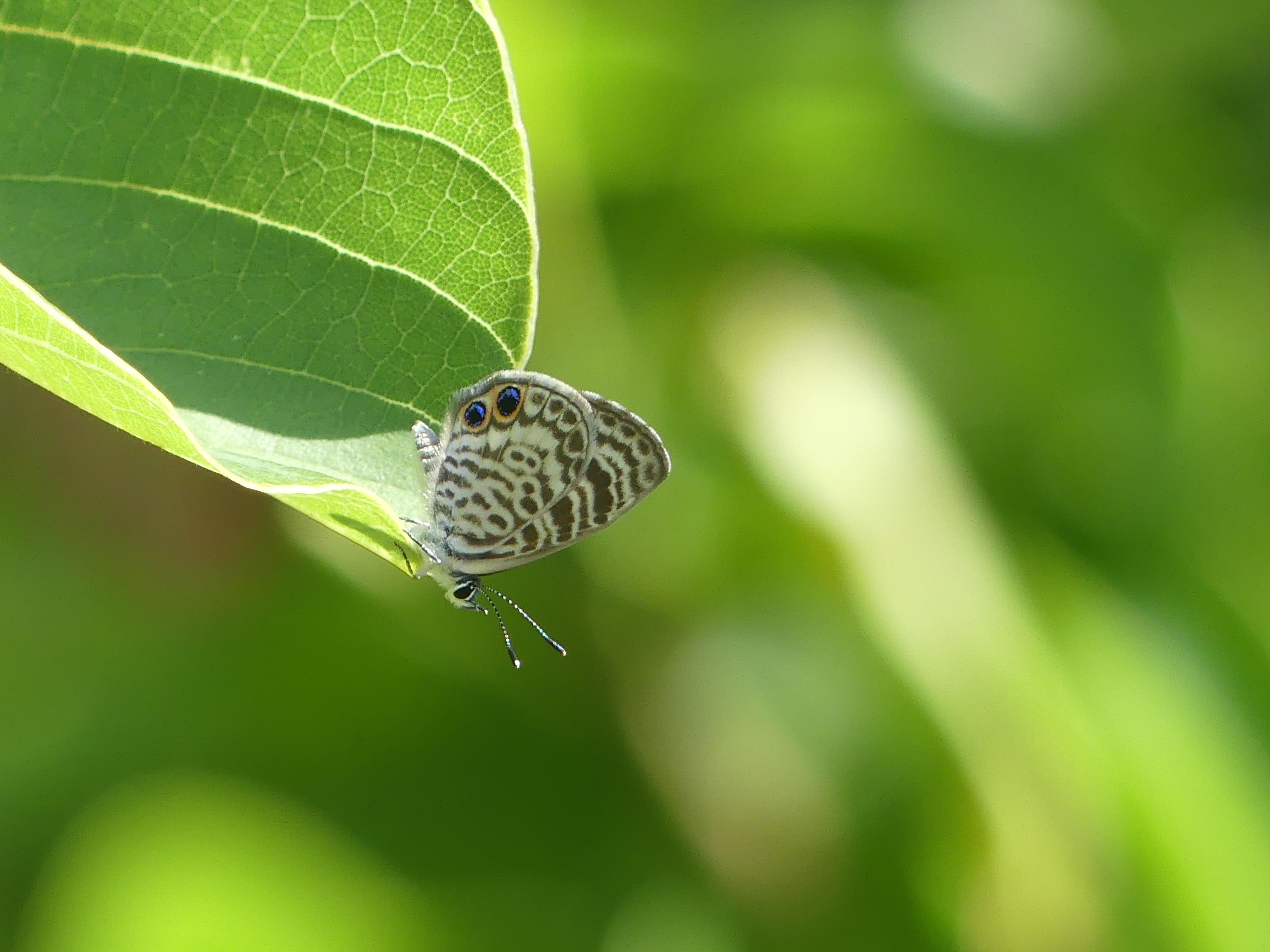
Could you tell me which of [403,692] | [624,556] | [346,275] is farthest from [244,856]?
[346,275]

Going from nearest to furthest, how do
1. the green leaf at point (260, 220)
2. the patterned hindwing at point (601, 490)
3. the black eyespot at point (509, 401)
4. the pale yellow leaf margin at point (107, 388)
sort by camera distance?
1. the pale yellow leaf margin at point (107, 388)
2. the green leaf at point (260, 220)
3. the black eyespot at point (509, 401)
4. the patterned hindwing at point (601, 490)

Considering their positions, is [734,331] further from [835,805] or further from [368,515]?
[368,515]

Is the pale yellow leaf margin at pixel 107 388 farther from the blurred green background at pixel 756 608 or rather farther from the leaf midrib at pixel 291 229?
the blurred green background at pixel 756 608

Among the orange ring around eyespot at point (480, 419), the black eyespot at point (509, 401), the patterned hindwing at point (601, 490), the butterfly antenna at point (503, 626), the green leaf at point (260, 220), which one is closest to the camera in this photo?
the green leaf at point (260, 220)

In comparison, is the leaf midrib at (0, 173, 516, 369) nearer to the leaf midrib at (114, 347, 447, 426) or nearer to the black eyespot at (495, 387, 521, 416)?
the leaf midrib at (114, 347, 447, 426)

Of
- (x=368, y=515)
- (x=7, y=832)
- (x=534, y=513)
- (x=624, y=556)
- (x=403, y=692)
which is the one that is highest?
(x=368, y=515)

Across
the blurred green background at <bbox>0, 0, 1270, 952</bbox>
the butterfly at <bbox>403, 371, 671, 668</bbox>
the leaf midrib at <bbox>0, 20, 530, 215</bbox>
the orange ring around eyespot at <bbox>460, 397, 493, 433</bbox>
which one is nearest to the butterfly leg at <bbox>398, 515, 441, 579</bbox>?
the butterfly at <bbox>403, 371, 671, 668</bbox>

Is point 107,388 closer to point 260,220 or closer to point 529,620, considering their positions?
point 260,220

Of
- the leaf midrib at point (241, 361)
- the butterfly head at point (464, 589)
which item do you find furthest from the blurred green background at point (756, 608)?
the leaf midrib at point (241, 361)
